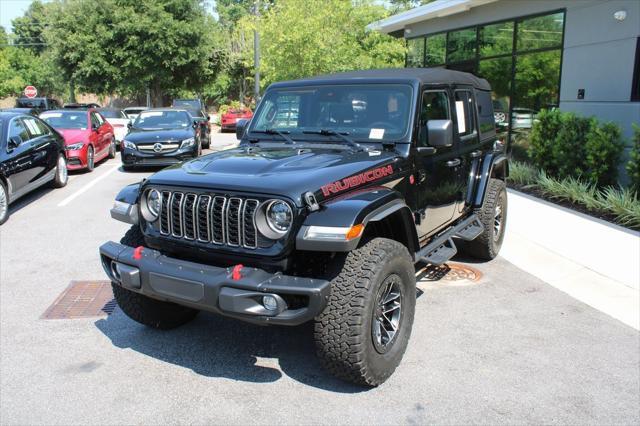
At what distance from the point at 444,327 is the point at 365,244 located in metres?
1.41

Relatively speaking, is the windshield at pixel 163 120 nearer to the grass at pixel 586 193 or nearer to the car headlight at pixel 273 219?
the grass at pixel 586 193

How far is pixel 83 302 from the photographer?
5.05 metres

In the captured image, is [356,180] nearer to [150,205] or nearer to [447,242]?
[150,205]

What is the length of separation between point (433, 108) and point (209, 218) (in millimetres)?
2312

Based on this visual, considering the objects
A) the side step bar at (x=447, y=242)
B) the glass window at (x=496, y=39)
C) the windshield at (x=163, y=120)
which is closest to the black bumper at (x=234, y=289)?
the side step bar at (x=447, y=242)

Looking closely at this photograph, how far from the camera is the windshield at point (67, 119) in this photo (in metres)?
13.8

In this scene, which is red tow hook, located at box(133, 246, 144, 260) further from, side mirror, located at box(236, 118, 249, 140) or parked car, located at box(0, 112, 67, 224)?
parked car, located at box(0, 112, 67, 224)

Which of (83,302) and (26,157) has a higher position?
(26,157)

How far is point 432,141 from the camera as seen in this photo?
4188mm

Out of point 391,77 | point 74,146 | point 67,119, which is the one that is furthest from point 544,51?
point 67,119

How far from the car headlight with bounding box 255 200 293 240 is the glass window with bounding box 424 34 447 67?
13.8 metres

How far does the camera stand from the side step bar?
446 cm

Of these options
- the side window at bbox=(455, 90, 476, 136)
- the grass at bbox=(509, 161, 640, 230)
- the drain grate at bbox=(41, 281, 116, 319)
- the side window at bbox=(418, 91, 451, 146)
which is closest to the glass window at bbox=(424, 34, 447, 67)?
the grass at bbox=(509, 161, 640, 230)

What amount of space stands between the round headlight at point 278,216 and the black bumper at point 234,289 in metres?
0.27
